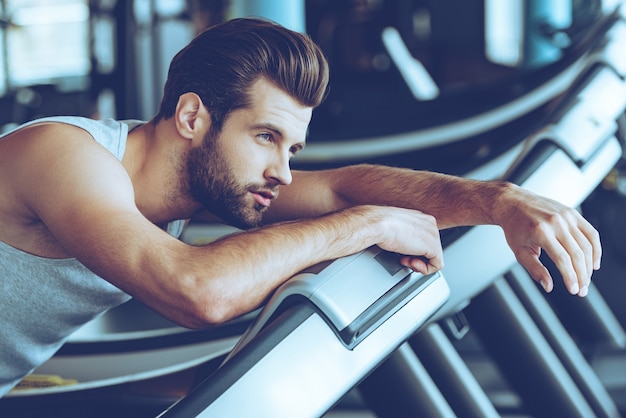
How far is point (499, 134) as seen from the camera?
10.6 ft

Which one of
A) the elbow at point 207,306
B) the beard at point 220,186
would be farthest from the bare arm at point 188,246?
the beard at point 220,186

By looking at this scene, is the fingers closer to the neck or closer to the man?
the man

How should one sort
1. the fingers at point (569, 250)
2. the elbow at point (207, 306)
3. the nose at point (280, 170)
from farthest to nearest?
the nose at point (280, 170) → the fingers at point (569, 250) → the elbow at point (207, 306)

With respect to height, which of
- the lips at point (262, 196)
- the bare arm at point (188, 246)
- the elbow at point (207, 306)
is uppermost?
the bare arm at point (188, 246)

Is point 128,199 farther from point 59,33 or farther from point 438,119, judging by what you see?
point 59,33

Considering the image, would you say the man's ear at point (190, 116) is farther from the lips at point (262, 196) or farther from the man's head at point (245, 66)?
the lips at point (262, 196)

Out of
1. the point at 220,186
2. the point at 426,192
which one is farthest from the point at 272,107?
the point at 426,192

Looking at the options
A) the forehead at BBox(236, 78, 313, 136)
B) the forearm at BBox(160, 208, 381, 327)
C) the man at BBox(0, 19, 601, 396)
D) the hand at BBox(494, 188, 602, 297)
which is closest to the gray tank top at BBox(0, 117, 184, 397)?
the man at BBox(0, 19, 601, 396)

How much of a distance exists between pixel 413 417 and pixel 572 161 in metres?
0.58

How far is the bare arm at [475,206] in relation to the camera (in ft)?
3.65

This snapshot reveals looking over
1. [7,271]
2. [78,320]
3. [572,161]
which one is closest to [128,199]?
[7,271]

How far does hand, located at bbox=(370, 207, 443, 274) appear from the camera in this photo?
40.8 inches

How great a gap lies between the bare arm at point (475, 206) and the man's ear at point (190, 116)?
0.31 meters

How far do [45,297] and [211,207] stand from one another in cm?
37
